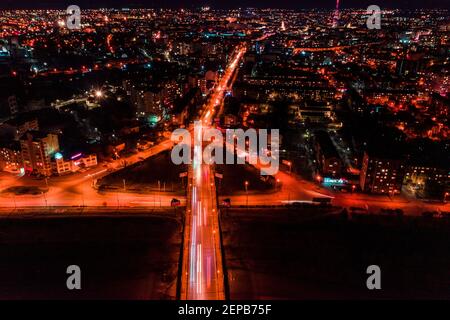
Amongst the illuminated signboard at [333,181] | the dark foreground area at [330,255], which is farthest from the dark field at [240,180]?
the illuminated signboard at [333,181]

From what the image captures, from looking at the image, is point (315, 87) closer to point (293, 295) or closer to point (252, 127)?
point (252, 127)

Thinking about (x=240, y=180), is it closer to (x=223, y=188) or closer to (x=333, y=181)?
(x=223, y=188)

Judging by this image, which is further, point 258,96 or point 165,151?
point 258,96

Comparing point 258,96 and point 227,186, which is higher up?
point 258,96

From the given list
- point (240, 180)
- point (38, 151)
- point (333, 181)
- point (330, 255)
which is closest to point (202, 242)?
point (330, 255)

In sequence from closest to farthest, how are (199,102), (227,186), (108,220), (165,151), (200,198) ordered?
(108,220), (200,198), (227,186), (165,151), (199,102)

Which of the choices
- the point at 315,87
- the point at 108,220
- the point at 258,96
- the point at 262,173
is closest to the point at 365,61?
the point at 315,87

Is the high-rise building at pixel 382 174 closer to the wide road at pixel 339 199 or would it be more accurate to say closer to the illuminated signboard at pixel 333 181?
the wide road at pixel 339 199
